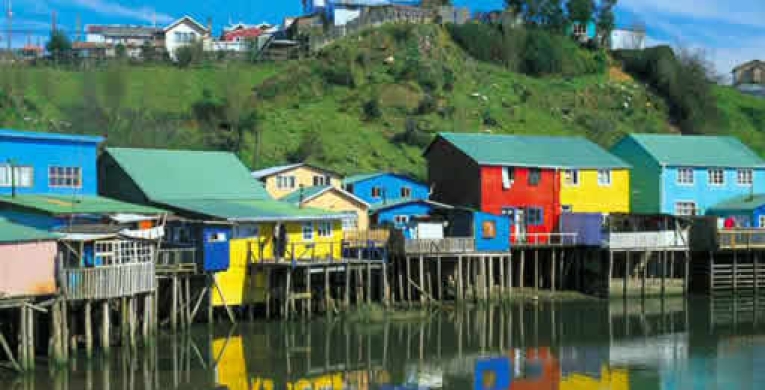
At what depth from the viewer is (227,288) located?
42375 millimetres

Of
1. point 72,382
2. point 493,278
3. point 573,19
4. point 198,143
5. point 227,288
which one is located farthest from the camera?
point 573,19

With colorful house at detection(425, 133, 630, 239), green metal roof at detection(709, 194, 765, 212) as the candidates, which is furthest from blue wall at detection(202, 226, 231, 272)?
green metal roof at detection(709, 194, 765, 212)

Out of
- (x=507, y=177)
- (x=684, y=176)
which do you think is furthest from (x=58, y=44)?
(x=684, y=176)

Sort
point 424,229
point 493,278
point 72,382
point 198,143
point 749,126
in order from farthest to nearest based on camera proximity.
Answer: point 749,126
point 198,143
point 493,278
point 424,229
point 72,382

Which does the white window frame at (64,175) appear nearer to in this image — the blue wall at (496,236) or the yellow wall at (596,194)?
the blue wall at (496,236)

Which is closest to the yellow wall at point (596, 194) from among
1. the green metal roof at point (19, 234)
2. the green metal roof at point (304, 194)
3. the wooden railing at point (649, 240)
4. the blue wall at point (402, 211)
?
the wooden railing at point (649, 240)

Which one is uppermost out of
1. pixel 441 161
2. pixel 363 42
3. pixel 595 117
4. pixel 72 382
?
pixel 363 42

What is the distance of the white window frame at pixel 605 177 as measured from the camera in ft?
185

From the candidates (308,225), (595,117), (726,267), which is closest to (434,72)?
(595,117)

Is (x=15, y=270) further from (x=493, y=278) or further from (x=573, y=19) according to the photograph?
(x=573, y=19)

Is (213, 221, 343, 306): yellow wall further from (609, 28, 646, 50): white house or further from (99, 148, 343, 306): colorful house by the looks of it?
(609, 28, 646, 50): white house

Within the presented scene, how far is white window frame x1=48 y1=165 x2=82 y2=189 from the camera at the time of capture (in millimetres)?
41750

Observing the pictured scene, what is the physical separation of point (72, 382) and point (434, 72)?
206 ft

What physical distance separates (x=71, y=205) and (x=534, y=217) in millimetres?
25455
